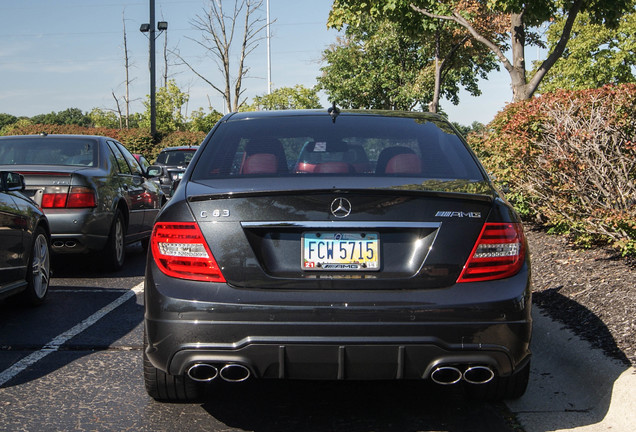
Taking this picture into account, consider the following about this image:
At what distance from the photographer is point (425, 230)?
3.67 m

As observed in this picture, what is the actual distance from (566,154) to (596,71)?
35.2 meters

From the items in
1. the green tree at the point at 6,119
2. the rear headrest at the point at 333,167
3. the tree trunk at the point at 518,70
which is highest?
the tree trunk at the point at 518,70

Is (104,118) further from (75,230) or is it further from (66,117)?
(75,230)

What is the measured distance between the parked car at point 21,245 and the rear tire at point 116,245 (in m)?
1.63

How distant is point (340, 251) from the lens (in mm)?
3625

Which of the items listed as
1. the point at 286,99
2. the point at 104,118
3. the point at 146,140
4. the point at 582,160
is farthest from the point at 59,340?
the point at 104,118

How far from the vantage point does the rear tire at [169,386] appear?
4.16 metres

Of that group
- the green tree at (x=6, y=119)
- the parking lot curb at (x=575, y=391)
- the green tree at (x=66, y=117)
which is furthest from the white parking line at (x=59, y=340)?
the green tree at (x=6, y=119)

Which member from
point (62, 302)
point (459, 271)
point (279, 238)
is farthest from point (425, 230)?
point (62, 302)

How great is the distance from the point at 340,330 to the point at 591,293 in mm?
3209

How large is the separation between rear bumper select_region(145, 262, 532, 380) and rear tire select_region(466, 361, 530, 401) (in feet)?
1.94

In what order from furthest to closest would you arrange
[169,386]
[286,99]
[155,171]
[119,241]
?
[286,99] < [155,171] < [119,241] < [169,386]

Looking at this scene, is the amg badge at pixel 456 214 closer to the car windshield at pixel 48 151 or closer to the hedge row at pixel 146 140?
the car windshield at pixel 48 151

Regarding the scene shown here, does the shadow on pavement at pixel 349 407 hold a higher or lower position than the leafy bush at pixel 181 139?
higher
